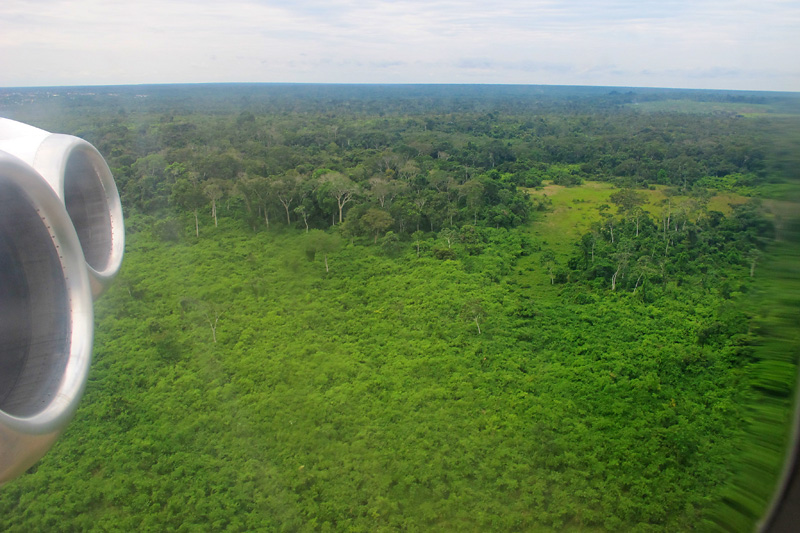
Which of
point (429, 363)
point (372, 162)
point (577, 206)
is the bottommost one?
point (429, 363)

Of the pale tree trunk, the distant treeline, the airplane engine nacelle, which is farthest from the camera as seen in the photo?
the distant treeline

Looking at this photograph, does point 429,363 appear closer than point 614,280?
Yes

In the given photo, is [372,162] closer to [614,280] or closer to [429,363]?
[614,280]

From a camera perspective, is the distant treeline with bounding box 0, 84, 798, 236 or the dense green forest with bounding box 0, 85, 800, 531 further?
the distant treeline with bounding box 0, 84, 798, 236

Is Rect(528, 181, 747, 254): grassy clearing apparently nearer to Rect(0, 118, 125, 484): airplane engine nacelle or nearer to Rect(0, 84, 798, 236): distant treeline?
Rect(0, 84, 798, 236): distant treeline

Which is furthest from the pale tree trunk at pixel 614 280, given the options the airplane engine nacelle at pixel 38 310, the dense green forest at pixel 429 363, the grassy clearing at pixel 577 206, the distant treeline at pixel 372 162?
the airplane engine nacelle at pixel 38 310

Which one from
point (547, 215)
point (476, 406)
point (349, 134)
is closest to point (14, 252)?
point (476, 406)

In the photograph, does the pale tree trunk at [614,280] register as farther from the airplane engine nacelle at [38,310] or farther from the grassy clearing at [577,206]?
the airplane engine nacelle at [38,310]

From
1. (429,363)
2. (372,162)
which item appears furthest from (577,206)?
(429,363)

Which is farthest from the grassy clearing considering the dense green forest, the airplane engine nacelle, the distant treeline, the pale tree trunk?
the airplane engine nacelle
